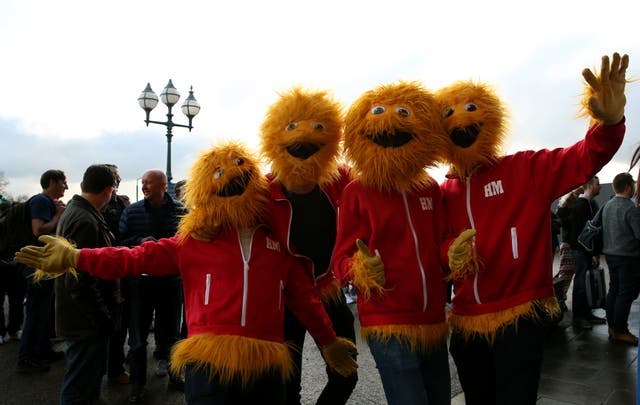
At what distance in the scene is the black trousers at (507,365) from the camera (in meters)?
2.10

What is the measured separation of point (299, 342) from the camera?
289 centimetres

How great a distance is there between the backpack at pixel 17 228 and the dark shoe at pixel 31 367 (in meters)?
1.18

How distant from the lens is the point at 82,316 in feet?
9.56

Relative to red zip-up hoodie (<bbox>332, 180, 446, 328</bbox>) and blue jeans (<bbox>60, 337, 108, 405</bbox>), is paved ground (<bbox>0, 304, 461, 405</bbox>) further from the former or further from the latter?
red zip-up hoodie (<bbox>332, 180, 446, 328</bbox>)

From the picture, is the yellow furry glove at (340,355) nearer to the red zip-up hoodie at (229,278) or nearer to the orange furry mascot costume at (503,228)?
the red zip-up hoodie at (229,278)

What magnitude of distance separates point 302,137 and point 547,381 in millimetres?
3239

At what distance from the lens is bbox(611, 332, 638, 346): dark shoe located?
5.01 meters

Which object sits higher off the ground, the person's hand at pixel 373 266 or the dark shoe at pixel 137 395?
the person's hand at pixel 373 266

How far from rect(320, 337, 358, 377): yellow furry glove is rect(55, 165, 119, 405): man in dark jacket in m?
1.45

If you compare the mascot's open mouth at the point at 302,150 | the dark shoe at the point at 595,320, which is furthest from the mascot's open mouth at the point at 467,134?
the dark shoe at the point at 595,320

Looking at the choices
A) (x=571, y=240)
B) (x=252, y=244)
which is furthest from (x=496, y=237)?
Result: (x=571, y=240)

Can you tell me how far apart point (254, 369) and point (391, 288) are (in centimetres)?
73

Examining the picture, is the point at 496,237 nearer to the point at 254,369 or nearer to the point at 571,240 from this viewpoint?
the point at 254,369

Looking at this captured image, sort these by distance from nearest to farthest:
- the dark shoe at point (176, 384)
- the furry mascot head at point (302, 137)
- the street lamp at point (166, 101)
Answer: the furry mascot head at point (302, 137)
the dark shoe at point (176, 384)
the street lamp at point (166, 101)
